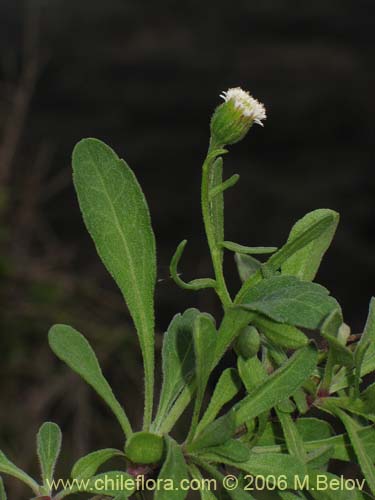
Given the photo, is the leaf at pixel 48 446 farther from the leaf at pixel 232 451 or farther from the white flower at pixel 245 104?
the white flower at pixel 245 104

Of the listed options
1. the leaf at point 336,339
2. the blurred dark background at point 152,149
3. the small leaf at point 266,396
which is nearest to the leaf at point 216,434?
the small leaf at point 266,396

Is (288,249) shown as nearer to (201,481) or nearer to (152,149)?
(201,481)

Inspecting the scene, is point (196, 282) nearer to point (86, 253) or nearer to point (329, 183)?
point (86, 253)

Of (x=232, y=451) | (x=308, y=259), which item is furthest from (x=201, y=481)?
(x=308, y=259)

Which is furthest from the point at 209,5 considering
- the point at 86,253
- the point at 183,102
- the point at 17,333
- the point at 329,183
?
the point at 17,333

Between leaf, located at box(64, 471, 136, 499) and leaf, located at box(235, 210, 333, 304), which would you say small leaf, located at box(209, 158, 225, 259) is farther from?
leaf, located at box(64, 471, 136, 499)
